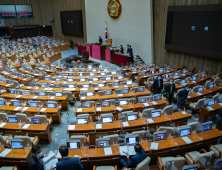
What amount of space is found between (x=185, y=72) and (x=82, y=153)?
983cm

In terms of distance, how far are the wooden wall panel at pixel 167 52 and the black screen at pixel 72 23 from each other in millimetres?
12729

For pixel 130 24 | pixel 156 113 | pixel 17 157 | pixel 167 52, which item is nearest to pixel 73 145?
pixel 17 157

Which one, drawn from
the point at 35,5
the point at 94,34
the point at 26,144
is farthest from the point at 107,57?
the point at 35,5

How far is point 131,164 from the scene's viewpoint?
4.07m

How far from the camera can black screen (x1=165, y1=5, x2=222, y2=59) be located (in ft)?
34.9

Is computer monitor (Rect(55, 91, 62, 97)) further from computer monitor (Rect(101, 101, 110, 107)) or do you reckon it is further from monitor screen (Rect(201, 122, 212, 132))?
monitor screen (Rect(201, 122, 212, 132))

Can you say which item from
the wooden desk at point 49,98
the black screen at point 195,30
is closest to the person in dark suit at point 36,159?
the wooden desk at point 49,98

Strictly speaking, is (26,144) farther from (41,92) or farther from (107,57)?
(107,57)

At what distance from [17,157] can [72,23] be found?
941 inches

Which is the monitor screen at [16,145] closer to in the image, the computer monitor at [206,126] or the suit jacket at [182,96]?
the computer monitor at [206,126]

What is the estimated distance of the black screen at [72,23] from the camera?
79.2ft

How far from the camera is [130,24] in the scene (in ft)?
55.8

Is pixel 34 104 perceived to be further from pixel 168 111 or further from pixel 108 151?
pixel 168 111

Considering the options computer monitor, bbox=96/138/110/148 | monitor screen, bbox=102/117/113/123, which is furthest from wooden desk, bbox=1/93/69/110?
computer monitor, bbox=96/138/110/148
